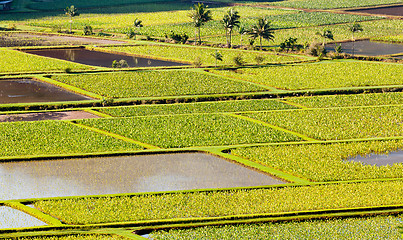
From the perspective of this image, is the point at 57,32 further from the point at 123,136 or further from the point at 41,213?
the point at 41,213

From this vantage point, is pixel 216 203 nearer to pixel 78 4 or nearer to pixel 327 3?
pixel 78 4

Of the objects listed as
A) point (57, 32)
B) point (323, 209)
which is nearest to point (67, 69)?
point (57, 32)

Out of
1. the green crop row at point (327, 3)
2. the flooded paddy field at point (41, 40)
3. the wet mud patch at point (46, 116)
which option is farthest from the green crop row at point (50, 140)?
the green crop row at point (327, 3)

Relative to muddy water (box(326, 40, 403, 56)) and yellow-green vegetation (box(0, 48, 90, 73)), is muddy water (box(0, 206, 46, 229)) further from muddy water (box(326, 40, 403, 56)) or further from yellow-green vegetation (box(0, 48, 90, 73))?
muddy water (box(326, 40, 403, 56))

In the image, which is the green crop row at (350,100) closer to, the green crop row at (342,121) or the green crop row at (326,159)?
the green crop row at (342,121)

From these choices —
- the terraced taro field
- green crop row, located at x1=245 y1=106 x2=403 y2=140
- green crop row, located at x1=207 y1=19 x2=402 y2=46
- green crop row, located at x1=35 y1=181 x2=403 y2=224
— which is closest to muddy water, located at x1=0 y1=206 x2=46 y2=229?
the terraced taro field

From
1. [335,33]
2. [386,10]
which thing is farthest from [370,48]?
[386,10]

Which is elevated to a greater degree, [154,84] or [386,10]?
[386,10]
